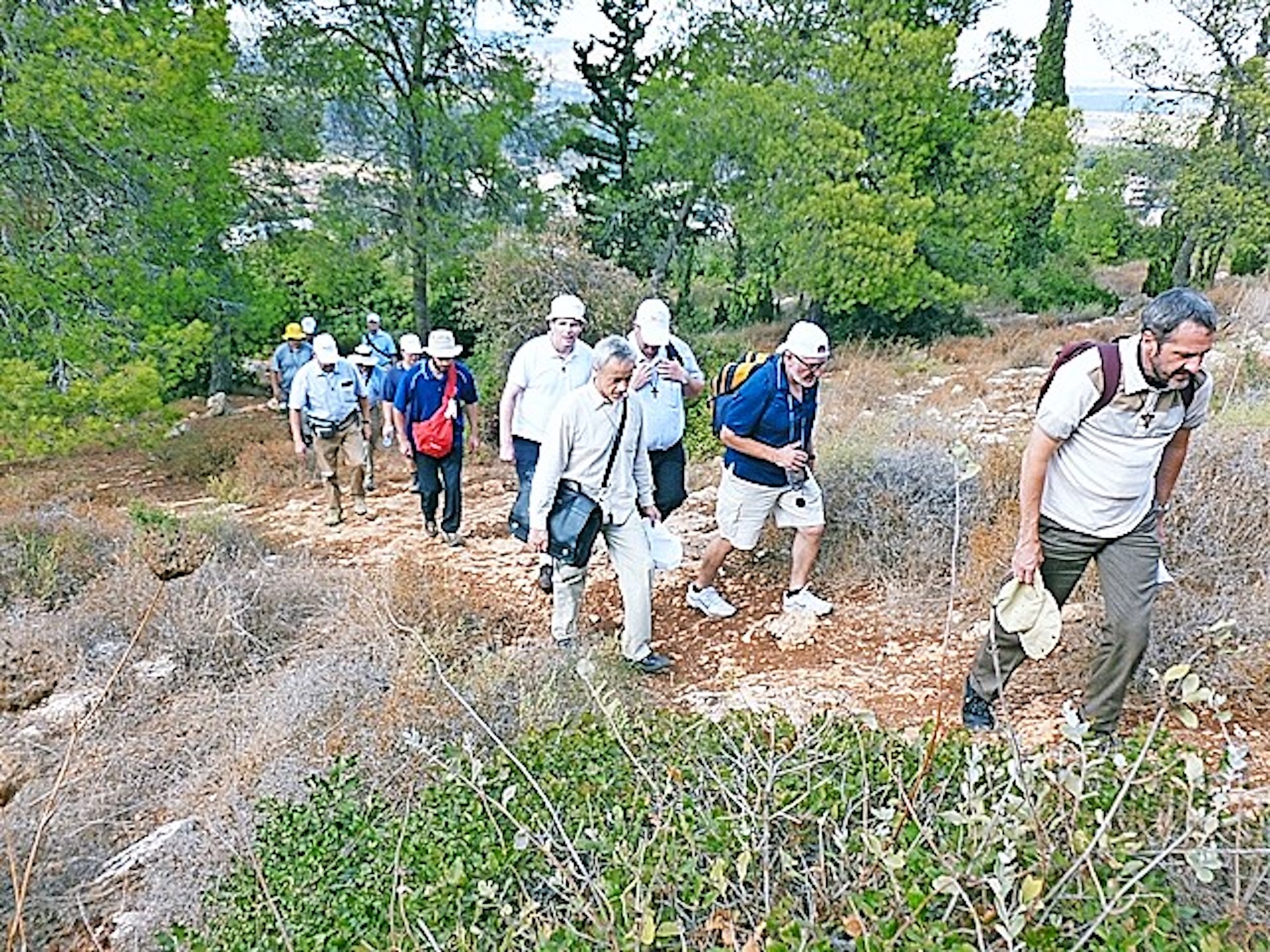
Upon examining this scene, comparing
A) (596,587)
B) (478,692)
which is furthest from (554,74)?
(478,692)

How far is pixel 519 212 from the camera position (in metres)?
17.0

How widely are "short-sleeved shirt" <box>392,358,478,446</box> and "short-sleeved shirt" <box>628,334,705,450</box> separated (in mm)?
1853

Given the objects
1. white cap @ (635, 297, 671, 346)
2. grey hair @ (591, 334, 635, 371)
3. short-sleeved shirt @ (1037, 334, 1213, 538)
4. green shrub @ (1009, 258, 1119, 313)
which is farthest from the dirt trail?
green shrub @ (1009, 258, 1119, 313)

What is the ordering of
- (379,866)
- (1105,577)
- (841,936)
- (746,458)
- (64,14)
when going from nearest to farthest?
(841,936) → (379,866) → (1105,577) → (746,458) → (64,14)

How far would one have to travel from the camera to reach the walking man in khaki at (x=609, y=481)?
422 cm

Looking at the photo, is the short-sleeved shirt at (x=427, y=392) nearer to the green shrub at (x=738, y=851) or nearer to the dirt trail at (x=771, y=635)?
the dirt trail at (x=771, y=635)

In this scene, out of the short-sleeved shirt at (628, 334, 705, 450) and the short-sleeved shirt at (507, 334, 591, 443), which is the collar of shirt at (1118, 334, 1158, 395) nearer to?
the short-sleeved shirt at (628, 334, 705, 450)

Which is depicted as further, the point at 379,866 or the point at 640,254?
the point at 640,254

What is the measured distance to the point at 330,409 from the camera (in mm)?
7574

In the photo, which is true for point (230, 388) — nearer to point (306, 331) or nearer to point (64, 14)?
point (306, 331)

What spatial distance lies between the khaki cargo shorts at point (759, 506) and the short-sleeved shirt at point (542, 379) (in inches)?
42.8

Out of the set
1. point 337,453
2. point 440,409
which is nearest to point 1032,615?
point 440,409

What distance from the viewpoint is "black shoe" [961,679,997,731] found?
3.63 m

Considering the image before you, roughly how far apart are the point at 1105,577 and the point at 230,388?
51.2ft
